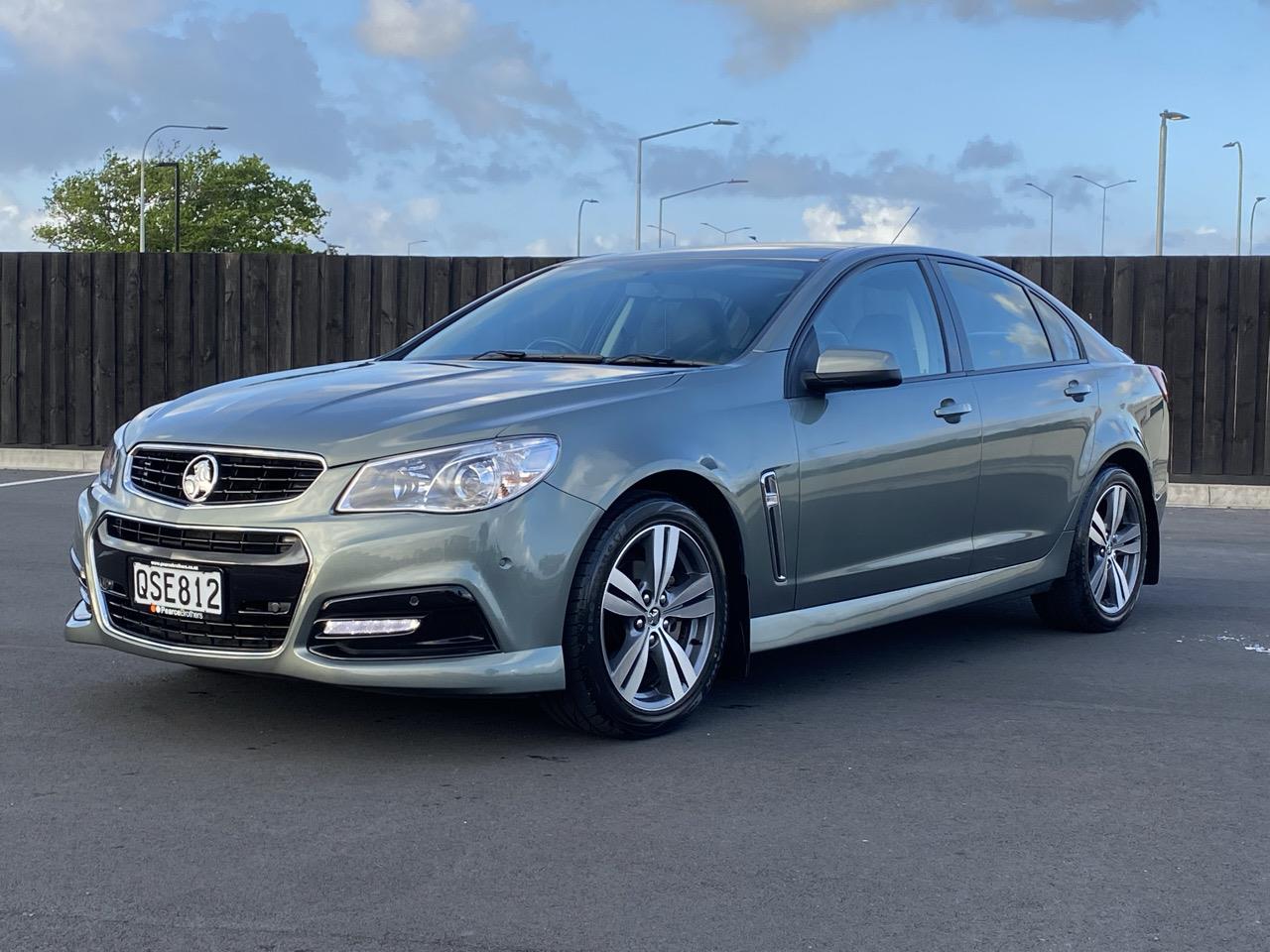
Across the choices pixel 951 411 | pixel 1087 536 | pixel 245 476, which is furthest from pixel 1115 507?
pixel 245 476

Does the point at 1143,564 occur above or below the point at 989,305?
below

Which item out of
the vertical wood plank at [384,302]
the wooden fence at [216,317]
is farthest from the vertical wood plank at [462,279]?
the vertical wood plank at [384,302]

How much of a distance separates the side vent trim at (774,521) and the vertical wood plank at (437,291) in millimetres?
10316

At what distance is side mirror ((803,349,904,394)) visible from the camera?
553 cm

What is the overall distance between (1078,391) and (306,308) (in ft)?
32.6

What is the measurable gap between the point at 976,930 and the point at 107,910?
179cm

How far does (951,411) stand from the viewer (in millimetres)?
6191

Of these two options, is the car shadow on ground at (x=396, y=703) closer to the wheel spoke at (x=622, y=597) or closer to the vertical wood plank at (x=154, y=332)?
the wheel spoke at (x=622, y=597)

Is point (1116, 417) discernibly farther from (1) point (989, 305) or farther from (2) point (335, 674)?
(2) point (335, 674)

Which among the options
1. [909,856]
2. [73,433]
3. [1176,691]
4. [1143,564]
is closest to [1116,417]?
[1143,564]

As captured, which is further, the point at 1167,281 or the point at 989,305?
the point at 1167,281

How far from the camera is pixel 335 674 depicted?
464cm

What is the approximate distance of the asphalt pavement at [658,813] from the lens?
345 cm

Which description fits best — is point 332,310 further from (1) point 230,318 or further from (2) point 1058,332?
(2) point 1058,332
